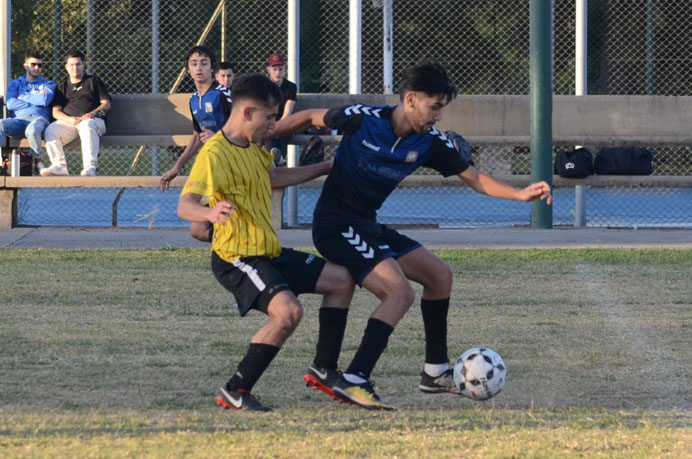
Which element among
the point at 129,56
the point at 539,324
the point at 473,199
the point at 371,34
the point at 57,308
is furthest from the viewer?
the point at 473,199

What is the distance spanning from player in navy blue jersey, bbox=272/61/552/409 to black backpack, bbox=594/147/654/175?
6.67 metres

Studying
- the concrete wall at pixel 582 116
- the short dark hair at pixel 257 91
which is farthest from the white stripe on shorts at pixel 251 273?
the concrete wall at pixel 582 116

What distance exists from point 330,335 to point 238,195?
2.54 ft

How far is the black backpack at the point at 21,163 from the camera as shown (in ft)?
37.3

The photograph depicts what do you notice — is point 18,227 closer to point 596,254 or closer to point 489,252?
point 489,252

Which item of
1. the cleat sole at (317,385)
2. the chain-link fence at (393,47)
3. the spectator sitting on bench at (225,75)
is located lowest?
the cleat sole at (317,385)

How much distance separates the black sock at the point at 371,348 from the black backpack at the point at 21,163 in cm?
761

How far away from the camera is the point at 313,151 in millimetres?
10492

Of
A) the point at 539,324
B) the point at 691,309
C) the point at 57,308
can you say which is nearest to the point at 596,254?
the point at 691,309

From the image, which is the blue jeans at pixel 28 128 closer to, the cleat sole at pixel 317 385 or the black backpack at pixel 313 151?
the black backpack at pixel 313 151

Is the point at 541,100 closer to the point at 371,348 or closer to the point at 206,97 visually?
the point at 206,97

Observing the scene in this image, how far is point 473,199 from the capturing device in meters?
18.4

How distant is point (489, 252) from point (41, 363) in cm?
534

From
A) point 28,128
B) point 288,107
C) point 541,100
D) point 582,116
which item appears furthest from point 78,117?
point 582,116
